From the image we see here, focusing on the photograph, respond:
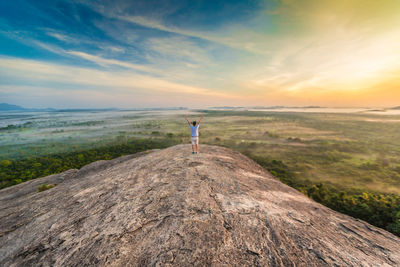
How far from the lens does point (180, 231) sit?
531 cm

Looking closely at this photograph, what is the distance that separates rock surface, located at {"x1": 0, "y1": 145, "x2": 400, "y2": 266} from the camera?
4.77 metres

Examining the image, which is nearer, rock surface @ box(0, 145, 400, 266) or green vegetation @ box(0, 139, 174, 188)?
rock surface @ box(0, 145, 400, 266)

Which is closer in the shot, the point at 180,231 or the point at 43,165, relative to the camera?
the point at 180,231

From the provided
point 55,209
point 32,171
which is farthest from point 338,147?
point 32,171

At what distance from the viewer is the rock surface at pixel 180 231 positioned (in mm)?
4773

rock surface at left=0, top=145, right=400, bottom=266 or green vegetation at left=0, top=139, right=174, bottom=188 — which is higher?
rock surface at left=0, top=145, right=400, bottom=266

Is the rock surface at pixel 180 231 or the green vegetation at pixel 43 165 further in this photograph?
the green vegetation at pixel 43 165

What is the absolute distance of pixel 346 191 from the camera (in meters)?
17.5

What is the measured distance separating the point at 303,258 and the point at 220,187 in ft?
14.1

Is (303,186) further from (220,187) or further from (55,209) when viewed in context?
(55,209)

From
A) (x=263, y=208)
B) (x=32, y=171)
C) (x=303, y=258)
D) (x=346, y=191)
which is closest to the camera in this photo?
(x=303, y=258)

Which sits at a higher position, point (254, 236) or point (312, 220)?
point (254, 236)

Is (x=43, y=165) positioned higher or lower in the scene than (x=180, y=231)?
lower

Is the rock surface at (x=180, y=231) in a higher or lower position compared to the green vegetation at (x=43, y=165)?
higher
